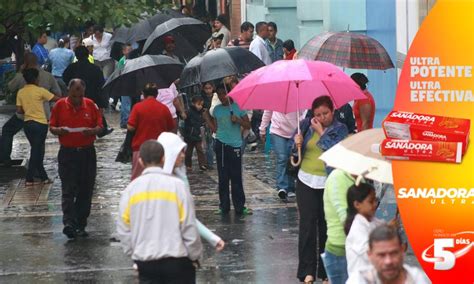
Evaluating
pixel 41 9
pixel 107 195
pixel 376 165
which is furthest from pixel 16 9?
pixel 376 165

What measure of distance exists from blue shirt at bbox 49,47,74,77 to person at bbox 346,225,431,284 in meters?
21.1

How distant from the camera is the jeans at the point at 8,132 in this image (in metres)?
19.4

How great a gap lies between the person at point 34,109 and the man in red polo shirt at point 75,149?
3.14 m

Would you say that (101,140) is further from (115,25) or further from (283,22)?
(115,25)

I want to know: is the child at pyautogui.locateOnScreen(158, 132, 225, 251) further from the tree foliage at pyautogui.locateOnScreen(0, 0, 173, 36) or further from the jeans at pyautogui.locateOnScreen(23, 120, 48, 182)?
the jeans at pyautogui.locateOnScreen(23, 120, 48, 182)

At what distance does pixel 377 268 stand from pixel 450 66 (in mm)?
2438

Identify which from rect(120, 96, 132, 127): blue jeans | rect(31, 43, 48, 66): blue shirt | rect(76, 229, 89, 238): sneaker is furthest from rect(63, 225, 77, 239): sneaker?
rect(31, 43, 48, 66): blue shirt

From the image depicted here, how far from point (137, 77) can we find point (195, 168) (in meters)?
3.79

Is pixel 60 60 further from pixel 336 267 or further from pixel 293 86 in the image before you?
pixel 336 267

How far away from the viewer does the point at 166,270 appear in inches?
335

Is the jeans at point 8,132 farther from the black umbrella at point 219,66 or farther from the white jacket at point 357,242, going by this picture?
the white jacket at point 357,242

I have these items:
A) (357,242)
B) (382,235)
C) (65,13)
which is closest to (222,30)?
(65,13)

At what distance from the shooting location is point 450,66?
27.9ft

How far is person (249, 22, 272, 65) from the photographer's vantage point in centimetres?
2238
